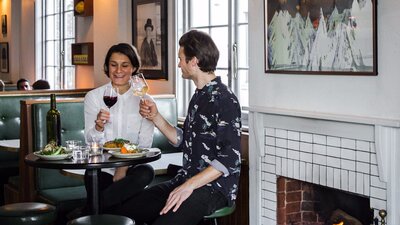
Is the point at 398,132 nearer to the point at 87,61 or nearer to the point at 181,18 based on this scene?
the point at 181,18

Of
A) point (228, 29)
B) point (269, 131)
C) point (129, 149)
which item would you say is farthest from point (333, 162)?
point (228, 29)

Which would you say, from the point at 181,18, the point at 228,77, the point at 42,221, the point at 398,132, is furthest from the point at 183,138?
the point at 181,18

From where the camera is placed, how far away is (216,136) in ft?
10.9

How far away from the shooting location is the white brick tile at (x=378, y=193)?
338 cm

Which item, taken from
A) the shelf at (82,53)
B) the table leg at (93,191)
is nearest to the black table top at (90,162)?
the table leg at (93,191)

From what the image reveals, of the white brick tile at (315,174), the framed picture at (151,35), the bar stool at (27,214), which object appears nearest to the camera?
the bar stool at (27,214)

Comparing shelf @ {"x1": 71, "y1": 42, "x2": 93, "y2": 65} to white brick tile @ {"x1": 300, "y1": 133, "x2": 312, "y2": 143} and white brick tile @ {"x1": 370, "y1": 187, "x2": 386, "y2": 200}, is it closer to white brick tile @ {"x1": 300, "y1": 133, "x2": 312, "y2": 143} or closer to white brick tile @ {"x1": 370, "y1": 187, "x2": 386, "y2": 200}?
white brick tile @ {"x1": 300, "y1": 133, "x2": 312, "y2": 143}

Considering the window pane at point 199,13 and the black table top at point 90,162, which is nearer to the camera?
the black table top at point 90,162

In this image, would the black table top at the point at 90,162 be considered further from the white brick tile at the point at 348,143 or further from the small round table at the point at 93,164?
the white brick tile at the point at 348,143

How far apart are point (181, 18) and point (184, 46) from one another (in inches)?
103

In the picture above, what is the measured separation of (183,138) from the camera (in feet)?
12.1

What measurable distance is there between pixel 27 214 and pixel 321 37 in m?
1.90

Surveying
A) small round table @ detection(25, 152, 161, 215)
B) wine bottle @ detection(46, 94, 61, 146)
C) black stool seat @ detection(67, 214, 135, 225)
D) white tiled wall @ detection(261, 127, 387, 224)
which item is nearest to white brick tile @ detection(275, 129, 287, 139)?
white tiled wall @ detection(261, 127, 387, 224)

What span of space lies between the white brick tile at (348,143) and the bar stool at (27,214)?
166 centimetres
